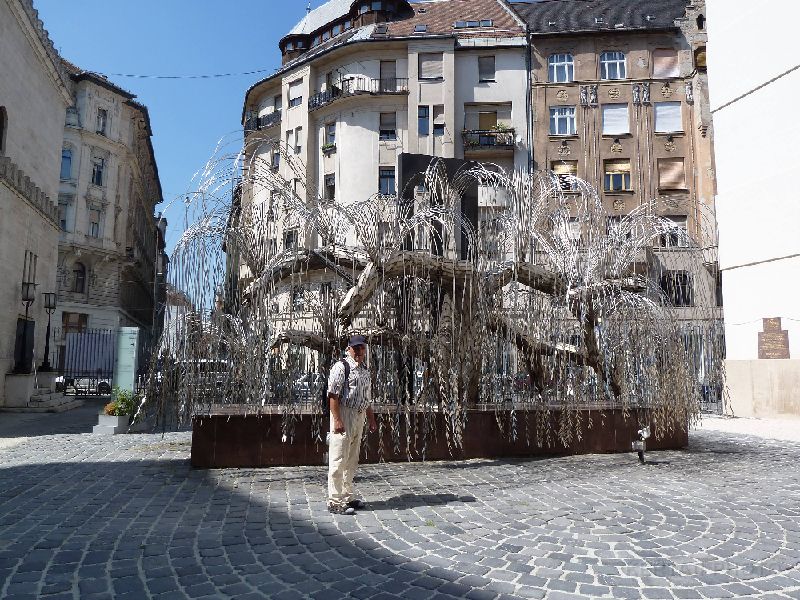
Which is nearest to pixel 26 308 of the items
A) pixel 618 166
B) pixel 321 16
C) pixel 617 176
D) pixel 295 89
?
pixel 295 89

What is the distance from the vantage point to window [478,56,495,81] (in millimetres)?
31438

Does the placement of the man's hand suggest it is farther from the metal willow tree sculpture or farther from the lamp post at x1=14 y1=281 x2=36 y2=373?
the lamp post at x1=14 y1=281 x2=36 y2=373

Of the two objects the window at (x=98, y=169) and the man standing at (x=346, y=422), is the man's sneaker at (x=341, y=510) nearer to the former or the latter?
the man standing at (x=346, y=422)

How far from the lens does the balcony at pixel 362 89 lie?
31.2 metres

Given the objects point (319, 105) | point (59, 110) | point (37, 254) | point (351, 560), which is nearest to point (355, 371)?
point (351, 560)

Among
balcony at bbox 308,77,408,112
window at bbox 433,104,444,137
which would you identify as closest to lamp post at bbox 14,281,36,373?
balcony at bbox 308,77,408,112

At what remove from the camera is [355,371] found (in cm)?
584

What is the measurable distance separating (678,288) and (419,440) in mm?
4915

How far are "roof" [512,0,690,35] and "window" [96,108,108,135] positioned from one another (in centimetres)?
2667

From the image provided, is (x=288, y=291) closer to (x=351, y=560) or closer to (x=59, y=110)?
(x=351, y=560)

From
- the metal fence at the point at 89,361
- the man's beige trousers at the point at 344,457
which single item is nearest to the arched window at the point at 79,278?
the metal fence at the point at 89,361

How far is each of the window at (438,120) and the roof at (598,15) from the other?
21.6 feet

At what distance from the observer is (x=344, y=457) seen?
5.62 meters

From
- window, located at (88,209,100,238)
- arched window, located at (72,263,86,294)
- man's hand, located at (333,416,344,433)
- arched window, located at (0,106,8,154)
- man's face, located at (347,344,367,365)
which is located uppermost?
window, located at (88,209,100,238)
